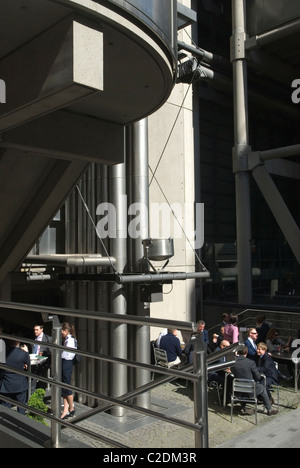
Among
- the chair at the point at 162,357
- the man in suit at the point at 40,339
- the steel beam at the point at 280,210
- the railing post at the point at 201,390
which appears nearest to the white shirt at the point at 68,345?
the man in suit at the point at 40,339

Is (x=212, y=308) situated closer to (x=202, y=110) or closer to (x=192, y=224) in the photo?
(x=192, y=224)

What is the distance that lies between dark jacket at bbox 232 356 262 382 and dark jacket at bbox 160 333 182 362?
2.06 m

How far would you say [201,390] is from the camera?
2268 millimetres

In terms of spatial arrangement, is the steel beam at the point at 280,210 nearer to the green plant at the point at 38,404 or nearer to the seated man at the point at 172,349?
the seated man at the point at 172,349

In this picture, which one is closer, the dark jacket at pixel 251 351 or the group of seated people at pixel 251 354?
the group of seated people at pixel 251 354

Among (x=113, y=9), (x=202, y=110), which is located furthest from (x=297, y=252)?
(x=113, y=9)

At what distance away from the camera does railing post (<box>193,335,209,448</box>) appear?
A: 2268mm

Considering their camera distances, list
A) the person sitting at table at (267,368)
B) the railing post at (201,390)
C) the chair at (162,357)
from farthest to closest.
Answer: the chair at (162,357), the person sitting at table at (267,368), the railing post at (201,390)

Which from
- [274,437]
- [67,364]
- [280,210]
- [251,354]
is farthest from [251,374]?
[280,210]

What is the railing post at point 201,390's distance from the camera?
7.44ft

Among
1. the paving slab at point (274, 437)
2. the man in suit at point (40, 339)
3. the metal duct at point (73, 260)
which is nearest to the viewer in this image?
the paving slab at point (274, 437)

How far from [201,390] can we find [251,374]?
737 centimetres

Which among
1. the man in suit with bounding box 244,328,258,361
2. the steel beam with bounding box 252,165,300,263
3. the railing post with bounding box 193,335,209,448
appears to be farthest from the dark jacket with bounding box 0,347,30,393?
the steel beam with bounding box 252,165,300,263

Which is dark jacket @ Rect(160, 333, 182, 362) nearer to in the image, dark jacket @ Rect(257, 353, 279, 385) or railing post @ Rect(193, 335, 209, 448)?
dark jacket @ Rect(257, 353, 279, 385)
